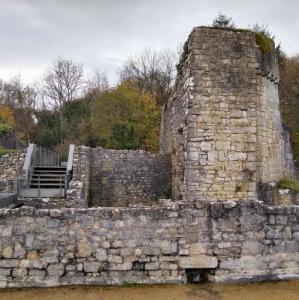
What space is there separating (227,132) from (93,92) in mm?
28309

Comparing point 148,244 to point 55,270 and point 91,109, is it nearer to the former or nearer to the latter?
point 55,270

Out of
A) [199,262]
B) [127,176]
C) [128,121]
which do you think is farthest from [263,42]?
[128,121]

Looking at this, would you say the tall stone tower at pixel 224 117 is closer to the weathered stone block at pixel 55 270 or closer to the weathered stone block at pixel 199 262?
the weathered stone block at pixel 199 262

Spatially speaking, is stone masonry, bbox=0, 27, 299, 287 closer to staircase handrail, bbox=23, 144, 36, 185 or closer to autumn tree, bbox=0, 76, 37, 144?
staircase handrail, bbox=23, 144, 36, 185

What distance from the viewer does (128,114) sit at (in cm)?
2753

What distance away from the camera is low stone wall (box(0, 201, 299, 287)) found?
6.37m

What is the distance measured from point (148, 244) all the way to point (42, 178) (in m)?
11.0

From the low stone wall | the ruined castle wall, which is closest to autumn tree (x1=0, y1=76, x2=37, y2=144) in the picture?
the ruined castle wall

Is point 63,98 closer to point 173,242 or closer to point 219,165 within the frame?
point 219,165

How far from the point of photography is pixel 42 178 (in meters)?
16.5

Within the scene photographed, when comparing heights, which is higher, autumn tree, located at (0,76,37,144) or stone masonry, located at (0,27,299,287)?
autumn tree, located at (0,76,37,144)

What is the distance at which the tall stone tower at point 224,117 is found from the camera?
11.2 meters

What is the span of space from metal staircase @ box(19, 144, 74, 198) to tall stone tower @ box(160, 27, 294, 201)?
5.59 metres

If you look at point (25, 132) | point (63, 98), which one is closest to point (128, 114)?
point (63, 98)
